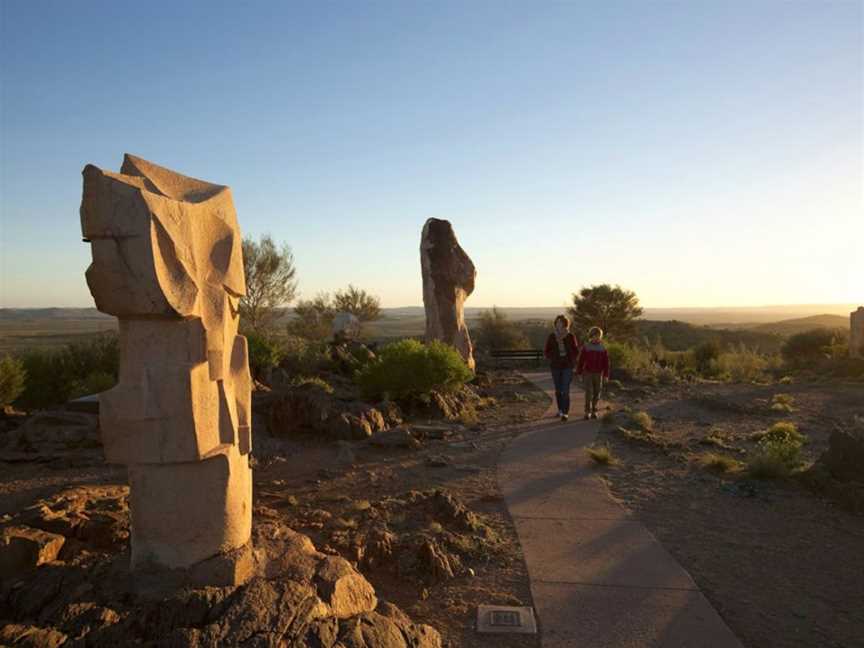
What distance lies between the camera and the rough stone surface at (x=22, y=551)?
4.19m

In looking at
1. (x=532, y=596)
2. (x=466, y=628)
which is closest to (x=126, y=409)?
(x=466, y=628)

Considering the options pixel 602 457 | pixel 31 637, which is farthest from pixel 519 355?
pixel 31 637

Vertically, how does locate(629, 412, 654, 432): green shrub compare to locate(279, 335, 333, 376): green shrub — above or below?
below

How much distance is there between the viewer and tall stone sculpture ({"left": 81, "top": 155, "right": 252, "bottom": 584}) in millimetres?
3475

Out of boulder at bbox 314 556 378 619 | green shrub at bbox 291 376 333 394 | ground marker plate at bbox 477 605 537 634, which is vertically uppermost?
green shrub at bbox 291 376 333 394

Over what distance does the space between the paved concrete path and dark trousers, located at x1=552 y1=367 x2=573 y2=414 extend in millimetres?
3147

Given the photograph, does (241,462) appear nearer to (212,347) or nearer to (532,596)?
(212,347)

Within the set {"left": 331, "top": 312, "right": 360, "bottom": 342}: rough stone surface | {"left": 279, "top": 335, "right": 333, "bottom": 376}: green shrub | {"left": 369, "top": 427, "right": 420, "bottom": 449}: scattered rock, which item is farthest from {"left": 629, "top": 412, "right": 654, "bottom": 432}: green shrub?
{"left": 331, "top": 312, "right": 360, "bottom": 342}: rough stone surface

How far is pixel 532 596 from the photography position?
172 inches

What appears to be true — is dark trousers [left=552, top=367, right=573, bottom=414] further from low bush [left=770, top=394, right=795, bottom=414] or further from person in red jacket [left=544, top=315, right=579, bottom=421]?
low bush [left=770, top=394, right=795, bottom=414]

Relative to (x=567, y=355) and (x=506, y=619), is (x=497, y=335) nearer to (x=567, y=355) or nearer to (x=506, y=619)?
(x=567, y=355)

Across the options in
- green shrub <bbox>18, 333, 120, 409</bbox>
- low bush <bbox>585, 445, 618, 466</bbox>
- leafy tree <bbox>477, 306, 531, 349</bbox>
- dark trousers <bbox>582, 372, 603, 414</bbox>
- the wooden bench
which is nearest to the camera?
low bush <bbox>585, 445, 618, 466</bbox>

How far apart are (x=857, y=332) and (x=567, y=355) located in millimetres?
12552

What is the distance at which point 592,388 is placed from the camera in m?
11.1
